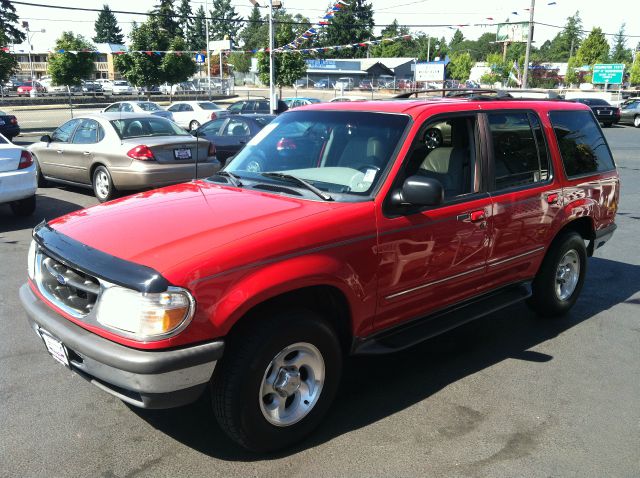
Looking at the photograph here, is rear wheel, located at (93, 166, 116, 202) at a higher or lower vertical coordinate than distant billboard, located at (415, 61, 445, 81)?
lower

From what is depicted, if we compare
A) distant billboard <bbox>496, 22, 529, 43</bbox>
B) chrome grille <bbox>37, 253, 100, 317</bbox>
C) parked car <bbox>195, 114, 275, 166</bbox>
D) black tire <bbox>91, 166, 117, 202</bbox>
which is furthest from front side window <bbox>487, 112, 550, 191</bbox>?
distant billboard <bbox>496, 22, 529, 43</bbox>

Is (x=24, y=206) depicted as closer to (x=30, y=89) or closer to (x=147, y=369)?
(x=147, y=369)

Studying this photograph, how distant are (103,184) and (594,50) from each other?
257 feet

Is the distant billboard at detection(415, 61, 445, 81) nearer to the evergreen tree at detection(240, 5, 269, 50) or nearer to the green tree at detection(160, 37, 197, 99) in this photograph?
the green tree at detection(160, 37, 197, 99)

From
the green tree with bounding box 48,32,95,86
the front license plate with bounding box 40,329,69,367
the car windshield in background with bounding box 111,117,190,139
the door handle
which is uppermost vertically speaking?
the green tree with bounding box 48,32,95,86

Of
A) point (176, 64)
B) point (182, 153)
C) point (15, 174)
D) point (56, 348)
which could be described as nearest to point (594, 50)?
point (176, 64)

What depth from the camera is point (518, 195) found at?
4.43 m

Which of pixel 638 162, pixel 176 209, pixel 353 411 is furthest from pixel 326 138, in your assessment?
pixel 638 162

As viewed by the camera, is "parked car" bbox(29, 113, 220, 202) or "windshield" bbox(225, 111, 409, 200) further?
"parked car" bbox(29, 113, 220, 202)

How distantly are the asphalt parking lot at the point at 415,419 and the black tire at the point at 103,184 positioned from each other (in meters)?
5.30

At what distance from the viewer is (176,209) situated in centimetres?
353

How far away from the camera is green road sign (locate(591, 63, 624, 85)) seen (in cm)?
5578

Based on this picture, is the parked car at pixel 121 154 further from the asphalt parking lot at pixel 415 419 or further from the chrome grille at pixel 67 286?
the chrome grille at pixel 67 286

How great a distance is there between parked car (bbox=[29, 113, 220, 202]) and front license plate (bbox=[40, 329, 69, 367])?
20.8 feet
